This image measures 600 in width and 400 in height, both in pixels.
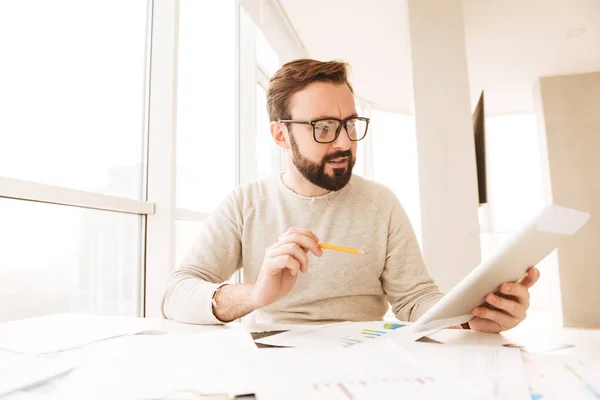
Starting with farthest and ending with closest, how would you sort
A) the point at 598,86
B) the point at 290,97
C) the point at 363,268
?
the point at 598,86, the point at 290,97, the point at 363,268

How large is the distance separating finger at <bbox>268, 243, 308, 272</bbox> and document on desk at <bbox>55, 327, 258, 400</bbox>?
17 centimetres

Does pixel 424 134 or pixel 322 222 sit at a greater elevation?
pixel 424 134

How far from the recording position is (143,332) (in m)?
0.78

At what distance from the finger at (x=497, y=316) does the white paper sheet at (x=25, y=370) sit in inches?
28.6

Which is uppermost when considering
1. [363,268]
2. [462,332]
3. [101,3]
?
[101,3]

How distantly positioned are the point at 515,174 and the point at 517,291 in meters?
5.89

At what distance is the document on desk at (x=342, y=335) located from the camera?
695 millimetres

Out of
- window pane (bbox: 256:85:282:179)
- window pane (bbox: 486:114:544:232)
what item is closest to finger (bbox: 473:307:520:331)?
window pane (bbox: 256:85:282:179)

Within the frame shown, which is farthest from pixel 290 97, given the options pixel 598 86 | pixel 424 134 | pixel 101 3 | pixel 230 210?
pixel 598 86

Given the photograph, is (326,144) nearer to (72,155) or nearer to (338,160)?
(338,160)

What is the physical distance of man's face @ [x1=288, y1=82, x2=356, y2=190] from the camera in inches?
51.0

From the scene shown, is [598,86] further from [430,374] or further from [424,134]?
[430,374]

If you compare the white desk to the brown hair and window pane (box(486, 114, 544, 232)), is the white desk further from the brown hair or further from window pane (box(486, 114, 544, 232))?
window pane (box(486, 114, 544, 232))

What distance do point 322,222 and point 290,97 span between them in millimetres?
441
